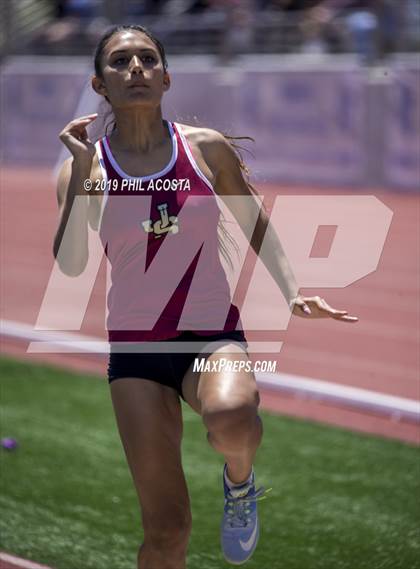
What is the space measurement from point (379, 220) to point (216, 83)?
8497mm

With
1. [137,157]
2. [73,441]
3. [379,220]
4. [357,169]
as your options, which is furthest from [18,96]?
[137,157]

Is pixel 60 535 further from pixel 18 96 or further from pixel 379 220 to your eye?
pixel 18 96

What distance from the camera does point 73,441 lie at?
20.9 feet

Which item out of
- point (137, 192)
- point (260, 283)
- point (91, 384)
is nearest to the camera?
point (137, 192)

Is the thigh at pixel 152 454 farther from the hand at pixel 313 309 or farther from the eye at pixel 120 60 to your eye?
the eye at pixel 120 60

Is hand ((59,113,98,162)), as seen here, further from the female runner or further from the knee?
the knee

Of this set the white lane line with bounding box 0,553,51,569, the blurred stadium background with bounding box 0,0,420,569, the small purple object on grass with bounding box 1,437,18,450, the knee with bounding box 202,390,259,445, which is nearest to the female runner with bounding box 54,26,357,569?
the knee with bounding box 202,390,259,445

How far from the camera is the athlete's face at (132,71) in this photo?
3.53 meters

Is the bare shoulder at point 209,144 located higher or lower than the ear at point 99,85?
lower

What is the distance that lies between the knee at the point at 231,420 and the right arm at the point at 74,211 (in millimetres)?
752

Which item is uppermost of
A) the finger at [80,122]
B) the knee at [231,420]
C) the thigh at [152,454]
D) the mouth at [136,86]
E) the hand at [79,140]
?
the mouth at [136,86]

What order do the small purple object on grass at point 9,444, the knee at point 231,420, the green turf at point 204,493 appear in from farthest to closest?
the small purple object on grass at point 9,444 → the green turf at point 204,493 → the knee at point 231,420

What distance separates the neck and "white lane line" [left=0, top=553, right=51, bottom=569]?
200cm

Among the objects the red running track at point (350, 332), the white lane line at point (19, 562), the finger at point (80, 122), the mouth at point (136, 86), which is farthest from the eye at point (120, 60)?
the red running track at point (350, 332)
